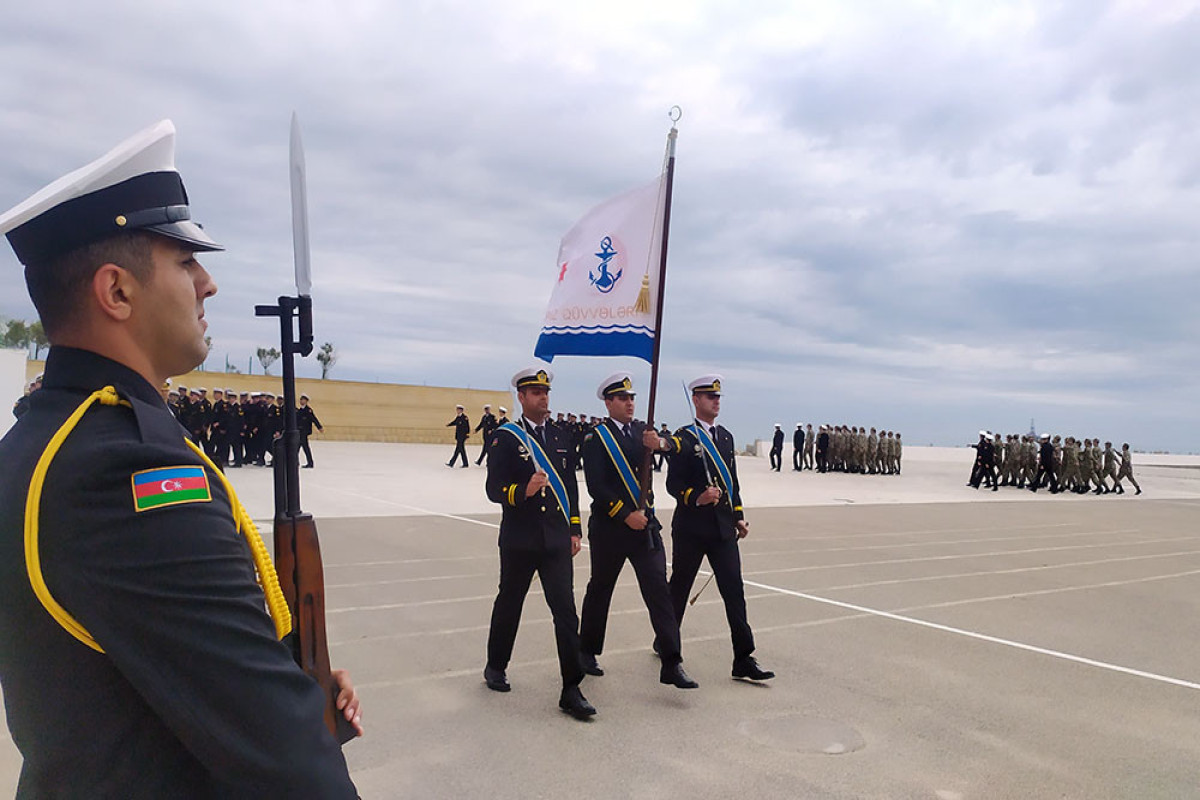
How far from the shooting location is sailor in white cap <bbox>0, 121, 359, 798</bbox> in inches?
42.5

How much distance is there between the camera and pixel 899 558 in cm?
1163

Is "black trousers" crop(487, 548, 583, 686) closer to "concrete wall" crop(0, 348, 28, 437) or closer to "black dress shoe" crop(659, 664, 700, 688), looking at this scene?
"black dress shoe" crop(659, 664, 700, 688)

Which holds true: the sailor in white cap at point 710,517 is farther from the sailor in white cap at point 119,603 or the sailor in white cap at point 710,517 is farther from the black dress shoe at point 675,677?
the sailor in white cap at point 119,603

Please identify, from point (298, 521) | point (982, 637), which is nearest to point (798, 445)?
point (982, 637)

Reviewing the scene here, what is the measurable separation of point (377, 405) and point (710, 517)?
40583mm

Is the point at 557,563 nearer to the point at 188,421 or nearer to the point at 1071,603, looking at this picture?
the point at 1071,603

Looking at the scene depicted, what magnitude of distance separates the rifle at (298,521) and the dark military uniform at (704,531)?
4124 millimetres

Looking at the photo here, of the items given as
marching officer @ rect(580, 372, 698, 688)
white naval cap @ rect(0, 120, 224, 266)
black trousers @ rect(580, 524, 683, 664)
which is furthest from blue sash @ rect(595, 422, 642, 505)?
white naval cap @ rect(0, 120, 224, 266)

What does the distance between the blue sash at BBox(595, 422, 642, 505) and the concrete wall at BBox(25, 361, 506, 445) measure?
1430 inches

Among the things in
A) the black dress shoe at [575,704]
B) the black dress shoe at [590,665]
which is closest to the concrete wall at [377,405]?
the black dress shoe at [590,665]

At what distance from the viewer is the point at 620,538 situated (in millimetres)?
5871

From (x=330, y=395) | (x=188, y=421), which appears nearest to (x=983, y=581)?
(x=188, y=421)

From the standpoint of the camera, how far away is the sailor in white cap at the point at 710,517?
19.0 feet

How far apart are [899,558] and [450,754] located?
878 centimetres
